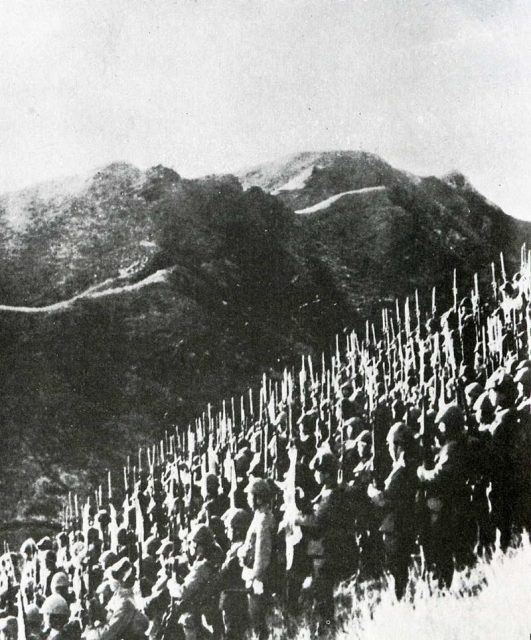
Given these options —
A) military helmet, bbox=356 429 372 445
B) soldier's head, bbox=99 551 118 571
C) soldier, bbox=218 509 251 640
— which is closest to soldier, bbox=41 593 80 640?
soldier's head, bbox=99 551 118 571

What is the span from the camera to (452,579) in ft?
18.3

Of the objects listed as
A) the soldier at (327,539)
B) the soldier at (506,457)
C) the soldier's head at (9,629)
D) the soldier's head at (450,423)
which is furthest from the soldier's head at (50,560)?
the soldier at (506,457)

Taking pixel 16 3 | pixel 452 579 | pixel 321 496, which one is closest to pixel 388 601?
pixel 452 579

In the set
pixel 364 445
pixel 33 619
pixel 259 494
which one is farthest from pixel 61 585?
pixel 364 445

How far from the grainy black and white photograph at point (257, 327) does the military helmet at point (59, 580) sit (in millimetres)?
29

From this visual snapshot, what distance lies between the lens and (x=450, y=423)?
586 centimetres

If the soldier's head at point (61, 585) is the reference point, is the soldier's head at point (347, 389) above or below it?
above

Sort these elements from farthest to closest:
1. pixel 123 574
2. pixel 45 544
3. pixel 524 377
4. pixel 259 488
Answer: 1. pixel 45 544
2. pixel 123 574
3. pixel 259 488
4. pixel 524 377

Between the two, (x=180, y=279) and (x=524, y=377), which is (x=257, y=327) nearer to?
(x=180, y=279)

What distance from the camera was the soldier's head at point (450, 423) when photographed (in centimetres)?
584

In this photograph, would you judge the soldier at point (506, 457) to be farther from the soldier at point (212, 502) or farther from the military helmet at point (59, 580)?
the military helmet at point (59, 580)

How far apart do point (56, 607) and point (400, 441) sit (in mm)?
2659

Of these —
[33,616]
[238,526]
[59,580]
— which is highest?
[238,526]

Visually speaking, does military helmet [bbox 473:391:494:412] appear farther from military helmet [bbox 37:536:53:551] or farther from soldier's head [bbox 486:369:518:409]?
military helmet [bbox 37:536:53:551]
